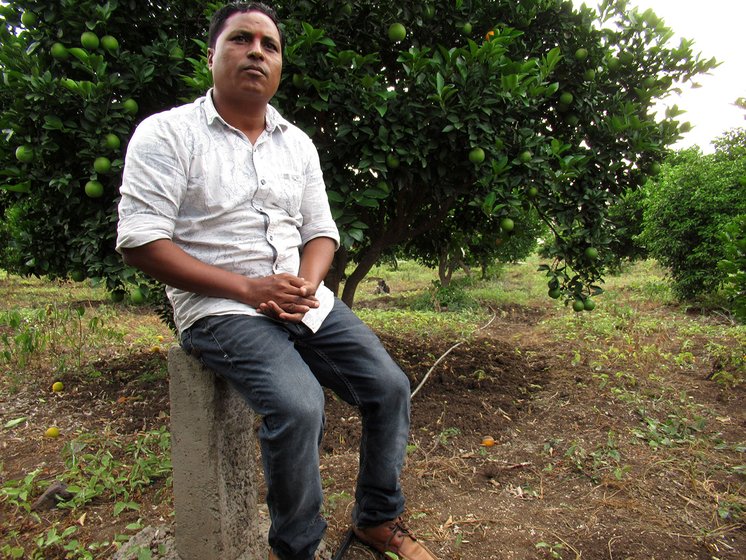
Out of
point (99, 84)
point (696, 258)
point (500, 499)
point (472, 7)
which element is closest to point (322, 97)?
point (99, 84)

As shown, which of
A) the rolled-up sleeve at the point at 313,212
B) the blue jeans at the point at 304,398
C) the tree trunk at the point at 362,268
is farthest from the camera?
the tree trunk at the point at 362,268

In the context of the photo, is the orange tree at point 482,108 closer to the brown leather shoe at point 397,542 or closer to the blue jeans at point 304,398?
the blue jeans at point 304,398

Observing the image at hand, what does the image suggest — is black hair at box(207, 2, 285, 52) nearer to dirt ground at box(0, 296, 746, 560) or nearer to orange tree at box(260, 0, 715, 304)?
orange tree at box(260, 0, 715, 304)

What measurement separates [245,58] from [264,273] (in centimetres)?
78

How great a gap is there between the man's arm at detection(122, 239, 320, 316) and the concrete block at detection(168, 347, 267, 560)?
0.28m

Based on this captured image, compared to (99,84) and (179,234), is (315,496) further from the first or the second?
(99,84)

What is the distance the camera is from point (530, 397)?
396 centimetres

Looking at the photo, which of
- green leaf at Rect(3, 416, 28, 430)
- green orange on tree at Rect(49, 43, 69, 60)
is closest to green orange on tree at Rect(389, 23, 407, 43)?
green orange on tree at Rect(49, 43, 69, 60)

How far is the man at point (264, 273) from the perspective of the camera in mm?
1699

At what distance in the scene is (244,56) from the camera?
1916mm

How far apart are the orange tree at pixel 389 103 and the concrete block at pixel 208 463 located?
4.26 ft

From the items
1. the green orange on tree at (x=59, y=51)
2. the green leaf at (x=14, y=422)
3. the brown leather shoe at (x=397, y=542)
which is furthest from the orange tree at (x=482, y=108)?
the green leaf at (x=14, y=422)

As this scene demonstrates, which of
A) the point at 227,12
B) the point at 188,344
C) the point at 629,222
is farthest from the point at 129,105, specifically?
the point at 629,222

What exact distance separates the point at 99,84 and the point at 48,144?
0.46 m
